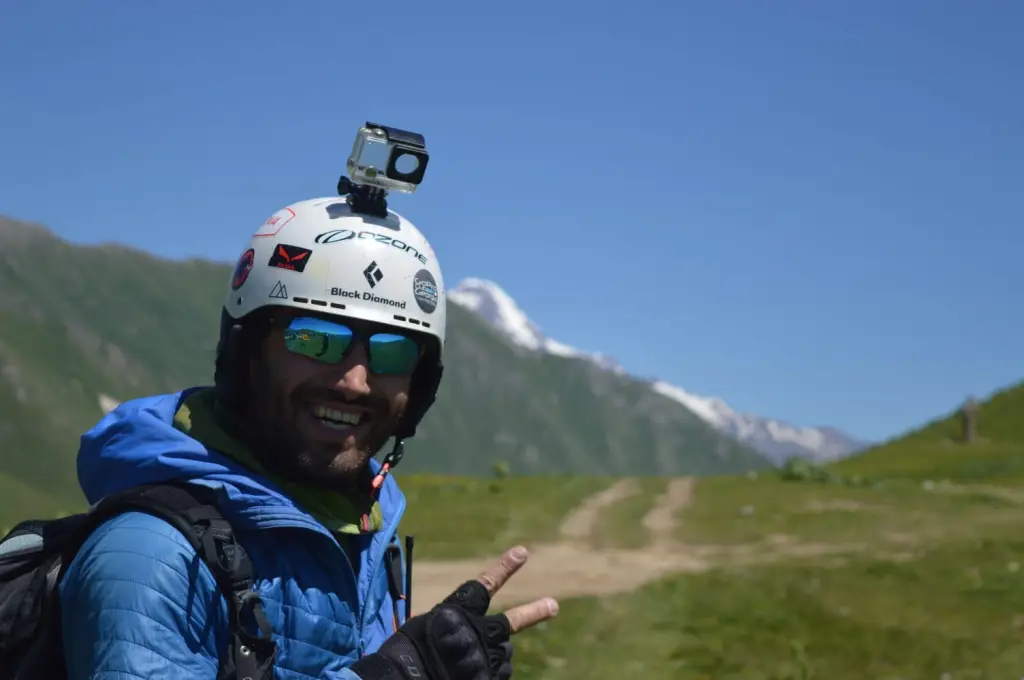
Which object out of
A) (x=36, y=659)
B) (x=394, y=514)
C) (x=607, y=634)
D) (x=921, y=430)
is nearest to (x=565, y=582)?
(x=607, y=634)

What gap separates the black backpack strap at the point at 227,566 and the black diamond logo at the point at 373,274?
1156 mm

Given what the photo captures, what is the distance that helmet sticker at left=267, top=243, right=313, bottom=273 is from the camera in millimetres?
4113

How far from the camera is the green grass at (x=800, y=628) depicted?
458 inches

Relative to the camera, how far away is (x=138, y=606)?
3137 mm

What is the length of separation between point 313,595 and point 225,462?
526mm

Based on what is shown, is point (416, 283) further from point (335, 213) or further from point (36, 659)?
point (36, 659)

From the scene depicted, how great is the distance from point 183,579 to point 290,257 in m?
1.36

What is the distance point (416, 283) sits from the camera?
14.2 ft

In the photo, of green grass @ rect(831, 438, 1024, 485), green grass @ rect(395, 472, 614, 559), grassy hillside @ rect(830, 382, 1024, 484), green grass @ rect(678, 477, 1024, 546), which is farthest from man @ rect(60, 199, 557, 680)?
grassy hillside @ rect(830, 382, 1024, 484)

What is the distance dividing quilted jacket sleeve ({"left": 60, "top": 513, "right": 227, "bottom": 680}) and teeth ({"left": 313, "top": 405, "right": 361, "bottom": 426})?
0.79 metres

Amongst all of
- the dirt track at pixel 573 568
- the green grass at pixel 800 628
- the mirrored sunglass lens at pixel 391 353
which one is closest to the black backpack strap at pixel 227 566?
the mirrored sunglass lens at pixel 391 353

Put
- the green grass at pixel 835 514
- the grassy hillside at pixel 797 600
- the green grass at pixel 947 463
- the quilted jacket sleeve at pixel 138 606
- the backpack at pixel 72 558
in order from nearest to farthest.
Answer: the quilted jacket sleeve at pixel 138 606 → the backpack at pixel 72 558 → the grassy hillside at pixel 797 600 → the green grass at pixel 835 514 → the green grass at pixel 947 463

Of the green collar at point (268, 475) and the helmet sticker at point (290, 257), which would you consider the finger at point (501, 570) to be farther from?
the helmet sticker at point (290, 257)

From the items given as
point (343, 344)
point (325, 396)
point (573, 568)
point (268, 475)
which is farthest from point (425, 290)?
point (573, 568)
